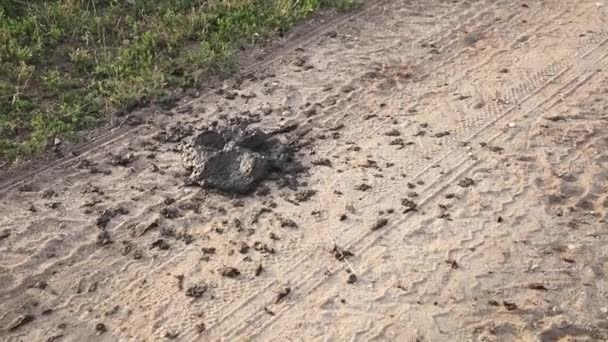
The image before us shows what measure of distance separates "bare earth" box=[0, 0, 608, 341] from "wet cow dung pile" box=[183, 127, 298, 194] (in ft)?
0.31

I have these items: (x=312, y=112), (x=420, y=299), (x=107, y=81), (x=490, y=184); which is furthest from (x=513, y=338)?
(x=107, y=81)

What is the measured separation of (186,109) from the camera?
5676 millimetres

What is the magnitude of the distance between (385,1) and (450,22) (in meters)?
0.74

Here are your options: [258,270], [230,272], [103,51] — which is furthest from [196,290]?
[103,51]

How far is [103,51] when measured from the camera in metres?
6.20

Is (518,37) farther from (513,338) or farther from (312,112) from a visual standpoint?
(513,338)

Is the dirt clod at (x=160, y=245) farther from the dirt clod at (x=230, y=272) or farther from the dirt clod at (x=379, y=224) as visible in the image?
the dirt clod at (x=379, y=224)

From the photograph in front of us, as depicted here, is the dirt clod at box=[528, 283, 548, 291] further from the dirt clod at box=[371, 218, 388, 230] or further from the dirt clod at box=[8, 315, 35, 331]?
the dirt clod at box=[8, 315, 35, 331]

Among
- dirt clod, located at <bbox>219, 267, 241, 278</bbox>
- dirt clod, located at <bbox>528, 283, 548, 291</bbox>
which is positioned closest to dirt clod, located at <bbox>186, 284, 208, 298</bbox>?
dirt clod, located at <bbox>219, 267, 241, 278</bbox>

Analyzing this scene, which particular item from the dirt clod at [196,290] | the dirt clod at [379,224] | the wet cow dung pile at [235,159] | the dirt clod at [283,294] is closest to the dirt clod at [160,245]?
the dirt clod at [196,290]

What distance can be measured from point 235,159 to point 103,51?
1969mm

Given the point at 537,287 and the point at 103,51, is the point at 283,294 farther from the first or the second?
the point at 103,51

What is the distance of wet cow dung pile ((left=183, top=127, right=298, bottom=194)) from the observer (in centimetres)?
487

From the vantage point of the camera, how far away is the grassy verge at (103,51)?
545 centimetres
